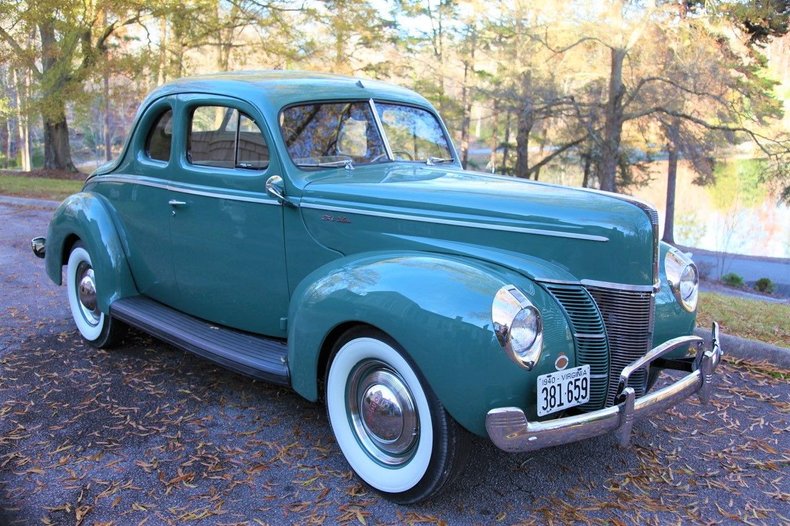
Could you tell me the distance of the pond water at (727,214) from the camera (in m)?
23.5

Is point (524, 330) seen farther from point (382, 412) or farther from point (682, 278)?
point (682, 278)

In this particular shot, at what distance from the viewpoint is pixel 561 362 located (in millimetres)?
2557

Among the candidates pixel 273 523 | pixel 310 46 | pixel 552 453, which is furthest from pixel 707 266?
pixel 273 523

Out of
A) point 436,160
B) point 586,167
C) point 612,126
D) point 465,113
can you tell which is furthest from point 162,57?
point 436,160

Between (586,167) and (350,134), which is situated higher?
(350,134)

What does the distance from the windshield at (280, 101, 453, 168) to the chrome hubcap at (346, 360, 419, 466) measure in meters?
1.33

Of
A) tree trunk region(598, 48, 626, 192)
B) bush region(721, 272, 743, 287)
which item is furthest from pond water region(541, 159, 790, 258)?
bush region(721, 272, 743, 287)

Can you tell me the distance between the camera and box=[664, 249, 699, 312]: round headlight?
126 inches

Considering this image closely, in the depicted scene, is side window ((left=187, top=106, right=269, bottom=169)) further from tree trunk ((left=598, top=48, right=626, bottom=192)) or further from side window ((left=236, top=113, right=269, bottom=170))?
tree trunk ((left=598, top=48, right=626, bottom=192))

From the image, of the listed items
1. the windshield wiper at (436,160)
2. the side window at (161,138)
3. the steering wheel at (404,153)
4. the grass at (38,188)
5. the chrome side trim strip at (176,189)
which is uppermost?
the side window at (161,138)

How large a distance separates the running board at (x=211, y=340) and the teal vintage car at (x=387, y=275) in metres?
0.02

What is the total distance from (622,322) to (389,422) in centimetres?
113

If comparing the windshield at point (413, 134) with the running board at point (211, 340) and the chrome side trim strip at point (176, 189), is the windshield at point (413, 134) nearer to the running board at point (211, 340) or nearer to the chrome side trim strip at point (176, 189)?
the chrome side trim strip at point (176, 189)

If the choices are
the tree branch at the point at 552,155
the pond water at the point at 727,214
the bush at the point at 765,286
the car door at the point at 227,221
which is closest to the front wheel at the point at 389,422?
the car door at the point at 227,221
